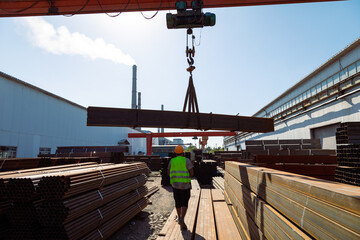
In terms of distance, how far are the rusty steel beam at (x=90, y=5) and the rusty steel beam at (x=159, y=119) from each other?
3548 mm

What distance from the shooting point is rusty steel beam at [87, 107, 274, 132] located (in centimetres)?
531

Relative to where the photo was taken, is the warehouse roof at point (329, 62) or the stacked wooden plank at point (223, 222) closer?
the stacked wooden plank at point (223, 222)

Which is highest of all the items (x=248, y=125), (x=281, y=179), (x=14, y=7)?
(x=14, y=7)

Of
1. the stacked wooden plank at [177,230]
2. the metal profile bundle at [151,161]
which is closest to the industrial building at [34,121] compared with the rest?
the metal profile bundle at [151,161]

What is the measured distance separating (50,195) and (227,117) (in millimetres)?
4692

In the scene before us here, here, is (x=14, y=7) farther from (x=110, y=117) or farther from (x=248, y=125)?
(x=248, y=125)

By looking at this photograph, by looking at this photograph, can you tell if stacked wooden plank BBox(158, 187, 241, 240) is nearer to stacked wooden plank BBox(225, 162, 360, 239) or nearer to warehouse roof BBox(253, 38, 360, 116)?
stacked wooden plank BBox(225, 162, 360, 239)

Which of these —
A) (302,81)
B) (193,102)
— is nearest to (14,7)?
(193,102)

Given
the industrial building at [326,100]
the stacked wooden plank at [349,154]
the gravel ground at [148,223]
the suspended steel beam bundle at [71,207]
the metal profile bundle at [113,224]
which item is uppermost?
the industrial building at [326,100]

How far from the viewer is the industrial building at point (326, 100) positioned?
37.0 feet

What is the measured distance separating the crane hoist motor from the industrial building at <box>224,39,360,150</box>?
10155 mm

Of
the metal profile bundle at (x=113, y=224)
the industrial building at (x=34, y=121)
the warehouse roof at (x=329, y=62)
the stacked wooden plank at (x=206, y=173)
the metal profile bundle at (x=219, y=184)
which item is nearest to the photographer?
the metal profile bundle at (x=113, y=224)

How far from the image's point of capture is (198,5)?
18.0 ft

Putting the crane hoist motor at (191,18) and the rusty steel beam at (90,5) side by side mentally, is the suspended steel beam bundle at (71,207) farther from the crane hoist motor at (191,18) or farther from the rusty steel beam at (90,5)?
the rusty steel beam at (90,5)
